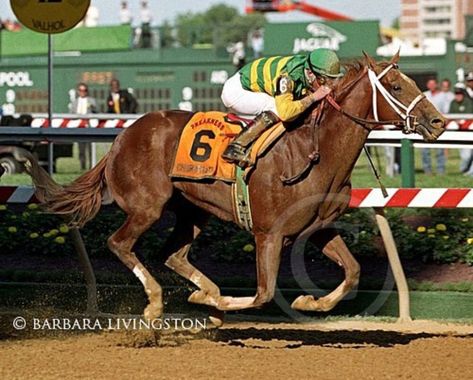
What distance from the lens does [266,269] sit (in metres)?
7.59

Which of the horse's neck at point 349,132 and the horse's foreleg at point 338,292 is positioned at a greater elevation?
the horse's neck at point 349,132

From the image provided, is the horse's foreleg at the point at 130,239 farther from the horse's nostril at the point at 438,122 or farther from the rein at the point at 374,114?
the horse's nostril at the point at 438,122

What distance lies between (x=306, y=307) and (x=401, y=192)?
1276mm

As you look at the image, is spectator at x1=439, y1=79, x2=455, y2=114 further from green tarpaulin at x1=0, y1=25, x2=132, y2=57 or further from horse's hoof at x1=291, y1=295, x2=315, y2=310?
horse's hoof at x1=291, y1=295, x2=315, y2=310

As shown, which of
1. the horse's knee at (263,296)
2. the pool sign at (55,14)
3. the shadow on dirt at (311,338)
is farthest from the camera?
the pool sign at (55,14)

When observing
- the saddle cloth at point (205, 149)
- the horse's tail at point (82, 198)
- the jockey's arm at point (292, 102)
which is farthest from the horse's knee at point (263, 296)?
the horse's tail at point (82, 198)

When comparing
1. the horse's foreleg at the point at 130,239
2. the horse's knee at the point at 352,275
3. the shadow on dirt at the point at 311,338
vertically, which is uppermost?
the horse's foreleg at the point at 130,239

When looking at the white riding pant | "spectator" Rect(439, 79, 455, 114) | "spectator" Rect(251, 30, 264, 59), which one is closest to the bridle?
the white riding pant

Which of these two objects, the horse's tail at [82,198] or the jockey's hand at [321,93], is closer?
the jockey's hand at [321,93]

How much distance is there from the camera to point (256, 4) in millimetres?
42656

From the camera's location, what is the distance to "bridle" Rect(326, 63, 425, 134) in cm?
750

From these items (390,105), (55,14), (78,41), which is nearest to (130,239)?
(390,105)

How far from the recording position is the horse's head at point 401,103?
7.46 metres

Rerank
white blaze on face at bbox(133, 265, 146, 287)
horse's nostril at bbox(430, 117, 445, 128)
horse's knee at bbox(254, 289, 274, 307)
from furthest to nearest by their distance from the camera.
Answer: white blaze on face at bbox(133, 265, 146, 287) → horse's knee at bbox(254, 289, 274, 307) → horse's nostril at bbox(430, 117, 445, 128)
